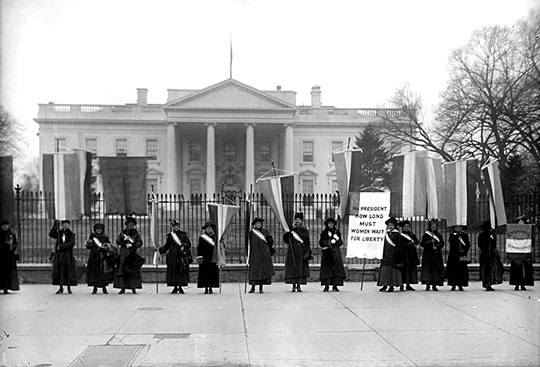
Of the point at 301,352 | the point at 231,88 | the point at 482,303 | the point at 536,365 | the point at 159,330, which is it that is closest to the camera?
the point at 536,365

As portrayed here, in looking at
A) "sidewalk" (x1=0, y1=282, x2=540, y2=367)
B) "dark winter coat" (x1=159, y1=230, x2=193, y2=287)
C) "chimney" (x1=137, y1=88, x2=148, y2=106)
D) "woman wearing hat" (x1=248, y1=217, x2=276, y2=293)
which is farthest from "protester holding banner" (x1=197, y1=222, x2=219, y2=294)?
"chimney" (x1=137, y1=88, x2=148, y2=106)

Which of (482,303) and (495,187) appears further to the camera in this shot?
(495,187)

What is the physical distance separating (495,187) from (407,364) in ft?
26.7

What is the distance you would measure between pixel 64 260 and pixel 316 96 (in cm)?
5594

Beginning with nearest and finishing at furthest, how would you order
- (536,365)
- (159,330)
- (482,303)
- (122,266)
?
(536,365)
(159,330)
(482,303)
(122,266)

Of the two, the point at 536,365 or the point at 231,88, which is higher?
the point at 231,88

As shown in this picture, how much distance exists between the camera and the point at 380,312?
11461 millimetres

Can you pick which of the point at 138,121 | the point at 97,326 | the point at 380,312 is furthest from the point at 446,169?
the point at 138,121

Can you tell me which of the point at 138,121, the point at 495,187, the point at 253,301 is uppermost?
the point at 138,121

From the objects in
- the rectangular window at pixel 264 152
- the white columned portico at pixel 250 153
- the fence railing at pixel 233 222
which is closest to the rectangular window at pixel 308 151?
the rectangular window at pixel 264 152

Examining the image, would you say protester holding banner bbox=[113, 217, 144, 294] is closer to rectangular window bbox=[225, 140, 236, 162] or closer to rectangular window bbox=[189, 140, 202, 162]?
rectangular window bbox=[225, 140, 236, 162]

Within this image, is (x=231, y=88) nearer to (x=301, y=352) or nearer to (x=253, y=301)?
(x=253, y=301)

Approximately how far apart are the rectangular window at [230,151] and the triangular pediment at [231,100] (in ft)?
18.3

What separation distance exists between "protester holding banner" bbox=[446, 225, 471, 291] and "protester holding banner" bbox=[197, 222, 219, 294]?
5189 millimetres
